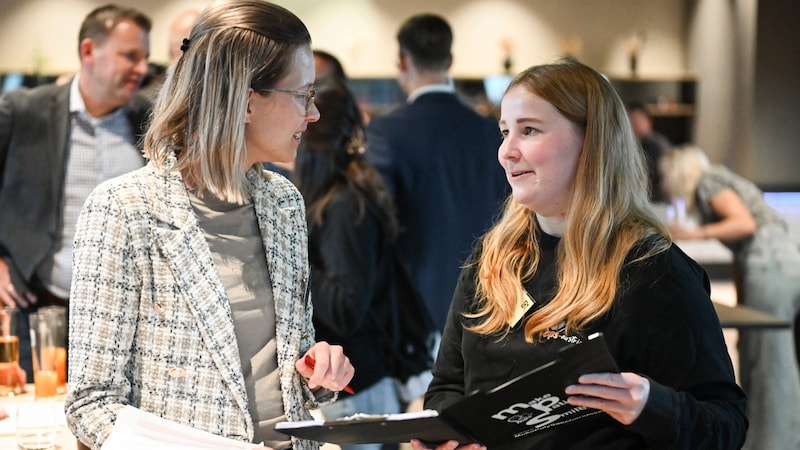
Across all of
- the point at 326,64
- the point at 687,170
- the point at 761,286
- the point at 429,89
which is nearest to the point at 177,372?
the point at 429,89

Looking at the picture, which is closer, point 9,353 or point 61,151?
point 9,353

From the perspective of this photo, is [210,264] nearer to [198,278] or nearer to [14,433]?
[198,278]

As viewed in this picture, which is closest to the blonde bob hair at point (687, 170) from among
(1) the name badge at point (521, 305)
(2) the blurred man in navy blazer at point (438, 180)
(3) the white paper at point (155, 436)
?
(2) the blurred man in navy blazer at point (438, 180)

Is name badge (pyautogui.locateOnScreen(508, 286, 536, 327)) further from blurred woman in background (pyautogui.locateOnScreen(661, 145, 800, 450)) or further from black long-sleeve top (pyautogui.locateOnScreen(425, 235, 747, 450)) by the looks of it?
blurred woman in background (pyautogui.locateOnScreen(661, 145, 800, 450))

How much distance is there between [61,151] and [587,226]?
2.23 meters

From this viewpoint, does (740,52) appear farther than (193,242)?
Yes

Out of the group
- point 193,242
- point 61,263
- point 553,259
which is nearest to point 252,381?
point 193,242

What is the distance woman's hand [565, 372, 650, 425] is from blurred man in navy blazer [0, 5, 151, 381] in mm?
2186

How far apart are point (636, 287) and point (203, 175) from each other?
78 centimetres

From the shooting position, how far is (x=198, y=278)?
1.70 m

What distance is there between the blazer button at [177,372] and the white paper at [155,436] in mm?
103

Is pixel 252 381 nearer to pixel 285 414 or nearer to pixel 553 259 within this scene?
pixel 285 414

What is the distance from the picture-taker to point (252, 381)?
1.75 m

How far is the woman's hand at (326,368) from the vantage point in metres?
1.77
